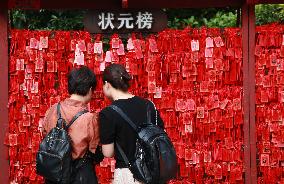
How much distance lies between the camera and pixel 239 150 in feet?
24.3

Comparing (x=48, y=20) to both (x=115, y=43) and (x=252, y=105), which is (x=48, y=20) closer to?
(x=115, y=43)

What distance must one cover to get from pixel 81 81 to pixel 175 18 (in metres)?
8.55

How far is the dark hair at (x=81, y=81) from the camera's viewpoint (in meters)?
4.88

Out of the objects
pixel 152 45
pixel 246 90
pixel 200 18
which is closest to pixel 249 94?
pixel 246 90

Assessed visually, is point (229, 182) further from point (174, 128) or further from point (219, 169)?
point (174, 128)

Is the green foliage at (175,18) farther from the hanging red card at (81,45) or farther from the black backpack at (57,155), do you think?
the black backpack at (57,155)

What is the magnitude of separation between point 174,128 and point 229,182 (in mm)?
1049

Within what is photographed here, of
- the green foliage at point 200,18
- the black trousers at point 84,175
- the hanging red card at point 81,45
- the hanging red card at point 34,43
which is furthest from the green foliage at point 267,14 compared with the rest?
the black trousers at point 84,175

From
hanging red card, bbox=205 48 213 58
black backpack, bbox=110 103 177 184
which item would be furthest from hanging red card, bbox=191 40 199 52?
black backpack, bbox=110 103 177 184

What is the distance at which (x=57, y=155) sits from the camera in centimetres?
474

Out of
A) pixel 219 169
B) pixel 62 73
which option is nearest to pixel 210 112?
pixel 219 169

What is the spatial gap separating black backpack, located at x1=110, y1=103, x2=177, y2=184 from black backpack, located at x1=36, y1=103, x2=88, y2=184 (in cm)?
46

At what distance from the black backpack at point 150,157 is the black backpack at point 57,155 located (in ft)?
1.49

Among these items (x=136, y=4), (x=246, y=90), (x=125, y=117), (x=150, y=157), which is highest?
(x=136, y=4)
